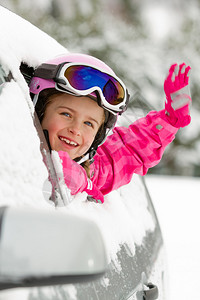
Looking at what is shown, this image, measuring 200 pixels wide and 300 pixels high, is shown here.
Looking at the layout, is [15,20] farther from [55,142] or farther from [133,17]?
[133,17]

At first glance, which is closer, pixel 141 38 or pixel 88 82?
pixel 88 82

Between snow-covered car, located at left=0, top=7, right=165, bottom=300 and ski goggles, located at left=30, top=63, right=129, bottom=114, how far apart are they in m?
0.08

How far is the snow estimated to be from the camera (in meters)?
2.76

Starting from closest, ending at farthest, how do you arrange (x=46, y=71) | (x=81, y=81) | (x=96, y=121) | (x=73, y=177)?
(x=73, y=177) < (x=46, y=71) < (x=81, y=81) < (x=96, y=121)

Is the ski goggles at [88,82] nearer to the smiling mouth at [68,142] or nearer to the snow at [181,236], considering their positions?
the smiling mouth at [68,142]

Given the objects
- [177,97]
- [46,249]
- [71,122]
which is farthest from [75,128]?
[46,249]

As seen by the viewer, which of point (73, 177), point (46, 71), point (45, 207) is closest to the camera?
point (45, 207)

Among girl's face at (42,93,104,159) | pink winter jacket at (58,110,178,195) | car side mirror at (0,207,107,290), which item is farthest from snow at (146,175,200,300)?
car side mirror at (0,207,107,290)

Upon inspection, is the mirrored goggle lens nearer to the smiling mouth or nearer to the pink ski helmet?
the pink ski helmet

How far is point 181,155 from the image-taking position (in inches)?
826

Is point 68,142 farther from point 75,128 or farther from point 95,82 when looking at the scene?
point 95,82

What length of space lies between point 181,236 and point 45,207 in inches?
112

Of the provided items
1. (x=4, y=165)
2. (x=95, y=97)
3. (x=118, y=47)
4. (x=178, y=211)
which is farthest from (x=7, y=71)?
(x=118, y=47)

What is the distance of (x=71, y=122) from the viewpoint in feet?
6.02
